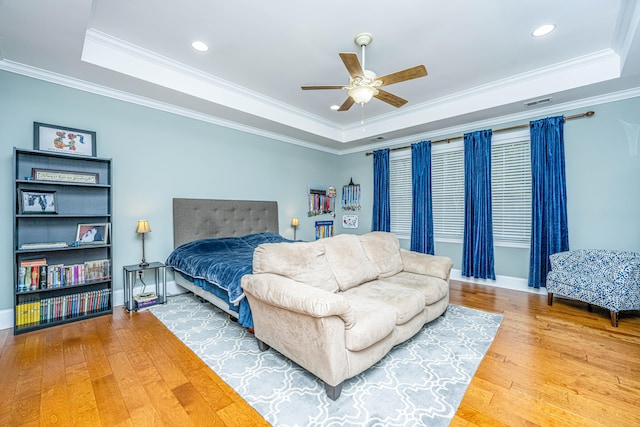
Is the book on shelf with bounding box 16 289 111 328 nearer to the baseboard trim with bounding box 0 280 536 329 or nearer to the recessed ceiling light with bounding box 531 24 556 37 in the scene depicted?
the baseboard trim with bounding box 0 280 536 329

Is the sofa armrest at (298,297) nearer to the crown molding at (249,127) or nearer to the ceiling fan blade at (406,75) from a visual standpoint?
the ceiling fan blade at (406,75)

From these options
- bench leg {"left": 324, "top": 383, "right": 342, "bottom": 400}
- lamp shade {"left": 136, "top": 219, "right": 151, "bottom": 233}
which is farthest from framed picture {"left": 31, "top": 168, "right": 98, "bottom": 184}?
bench leg {"left": 324, "top": 383, "right": 342, "bottom": 400}

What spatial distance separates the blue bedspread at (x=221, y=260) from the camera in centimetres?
261

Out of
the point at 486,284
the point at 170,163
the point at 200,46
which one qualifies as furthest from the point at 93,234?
the point at 486,284

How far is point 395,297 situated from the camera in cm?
240

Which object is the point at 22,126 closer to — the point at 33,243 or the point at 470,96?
the point at 33,243

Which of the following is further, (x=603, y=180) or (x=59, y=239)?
(x=603, y=180)

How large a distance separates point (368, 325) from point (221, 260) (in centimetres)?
193

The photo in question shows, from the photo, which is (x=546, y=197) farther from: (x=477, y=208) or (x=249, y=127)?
(x=249, y=127)

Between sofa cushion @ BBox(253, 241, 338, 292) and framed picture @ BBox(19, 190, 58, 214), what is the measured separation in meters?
2.41

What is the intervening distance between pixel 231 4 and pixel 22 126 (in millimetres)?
2582

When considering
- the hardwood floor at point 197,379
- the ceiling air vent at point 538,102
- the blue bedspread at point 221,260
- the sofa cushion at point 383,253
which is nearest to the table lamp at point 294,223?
the blue bedspread at point 221,260

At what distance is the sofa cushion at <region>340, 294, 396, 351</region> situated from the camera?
1785 mm

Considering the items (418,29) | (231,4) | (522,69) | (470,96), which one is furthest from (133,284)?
(522,69)
